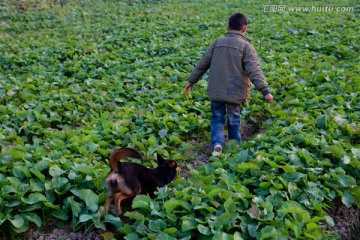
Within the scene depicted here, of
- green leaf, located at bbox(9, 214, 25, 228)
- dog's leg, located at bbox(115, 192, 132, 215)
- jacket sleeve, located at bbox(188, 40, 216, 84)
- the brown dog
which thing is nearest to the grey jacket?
jacket sleeve, located at bbox(188, 40, 216, 84)

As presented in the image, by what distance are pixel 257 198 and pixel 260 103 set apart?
3.57m

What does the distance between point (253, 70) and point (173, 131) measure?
1.55 m

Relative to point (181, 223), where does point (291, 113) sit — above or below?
below

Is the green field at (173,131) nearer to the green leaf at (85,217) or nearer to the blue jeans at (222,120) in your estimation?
the green leaf at (85,217)

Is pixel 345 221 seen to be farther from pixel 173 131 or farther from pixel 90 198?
pixel 173 131

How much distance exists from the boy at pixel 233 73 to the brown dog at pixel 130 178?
1144 millimetres

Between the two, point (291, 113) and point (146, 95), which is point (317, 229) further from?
point (146, 95)

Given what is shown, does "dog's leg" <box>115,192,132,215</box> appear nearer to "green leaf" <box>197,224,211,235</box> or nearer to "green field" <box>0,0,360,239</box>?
"green field" <box>0,0,360,239</box>

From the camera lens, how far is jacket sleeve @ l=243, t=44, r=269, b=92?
5.38 meters

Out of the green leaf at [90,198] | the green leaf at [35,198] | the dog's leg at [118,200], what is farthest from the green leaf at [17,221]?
the dog's leg at [118,200]

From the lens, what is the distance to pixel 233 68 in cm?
551

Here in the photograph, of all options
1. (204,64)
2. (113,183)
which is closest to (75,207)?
(113,183)

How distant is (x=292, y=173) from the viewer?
13.8 feet

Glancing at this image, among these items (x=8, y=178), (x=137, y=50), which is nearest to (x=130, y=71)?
(x=137, y=50)
